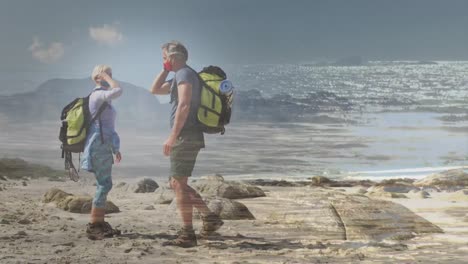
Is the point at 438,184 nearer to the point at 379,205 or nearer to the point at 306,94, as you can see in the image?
the point at 379,205

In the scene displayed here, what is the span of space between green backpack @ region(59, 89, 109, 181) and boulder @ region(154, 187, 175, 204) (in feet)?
1.35

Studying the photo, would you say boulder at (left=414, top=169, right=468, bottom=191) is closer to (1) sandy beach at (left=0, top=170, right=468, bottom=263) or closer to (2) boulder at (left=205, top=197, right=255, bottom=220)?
(1) sandy beach at (left=0, top=170, right=468, bottom=263)

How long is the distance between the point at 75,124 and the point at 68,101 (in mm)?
102

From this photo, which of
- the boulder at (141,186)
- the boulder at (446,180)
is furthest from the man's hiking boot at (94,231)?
the boulder at (446,180)

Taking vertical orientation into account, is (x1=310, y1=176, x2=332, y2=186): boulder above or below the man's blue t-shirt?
below

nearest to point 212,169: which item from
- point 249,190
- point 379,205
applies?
point 249,190

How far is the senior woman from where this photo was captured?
2250mm

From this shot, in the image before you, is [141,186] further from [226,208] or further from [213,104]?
[213,104]

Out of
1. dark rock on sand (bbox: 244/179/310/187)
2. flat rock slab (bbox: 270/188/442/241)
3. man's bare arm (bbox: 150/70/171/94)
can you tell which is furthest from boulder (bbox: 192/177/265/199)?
man's bare arm (bbox: 150/70/171/94)

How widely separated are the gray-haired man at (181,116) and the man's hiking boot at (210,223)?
0.15 metres

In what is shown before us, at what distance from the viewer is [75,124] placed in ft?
7.44

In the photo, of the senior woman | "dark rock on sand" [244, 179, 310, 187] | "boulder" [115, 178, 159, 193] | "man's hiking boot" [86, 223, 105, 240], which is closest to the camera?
the senior woman

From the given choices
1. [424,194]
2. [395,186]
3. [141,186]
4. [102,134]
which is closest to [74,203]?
[141,186]

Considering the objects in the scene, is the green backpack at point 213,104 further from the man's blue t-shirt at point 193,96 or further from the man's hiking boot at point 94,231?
the man's hiking boot at point 94,231
